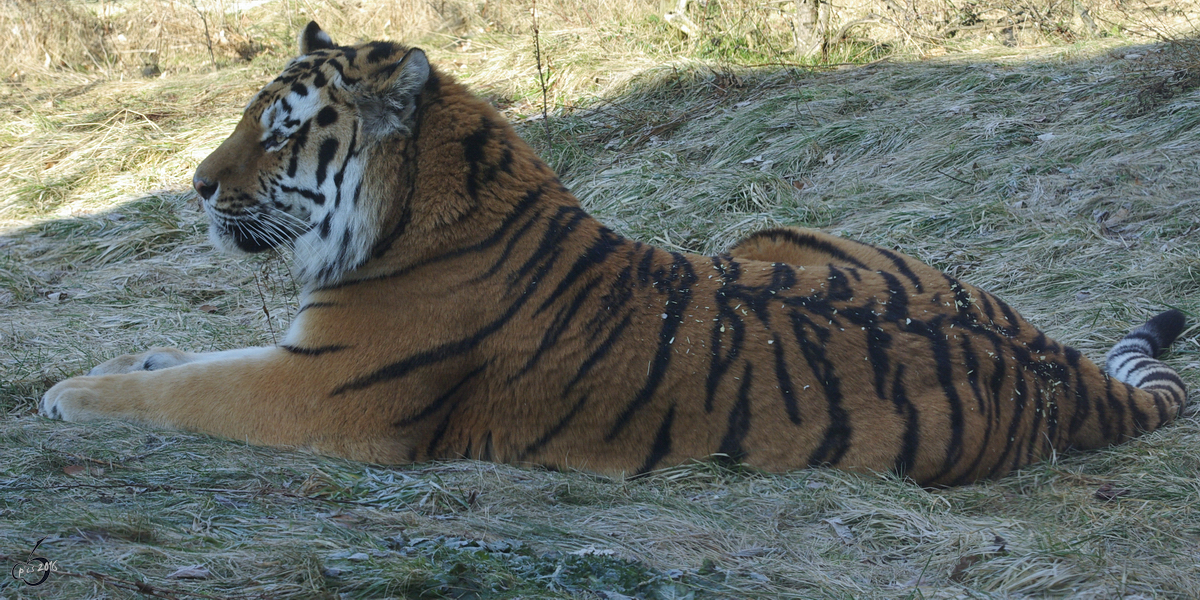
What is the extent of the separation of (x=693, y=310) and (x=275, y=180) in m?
1.49

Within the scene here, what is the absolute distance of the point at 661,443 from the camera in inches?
121

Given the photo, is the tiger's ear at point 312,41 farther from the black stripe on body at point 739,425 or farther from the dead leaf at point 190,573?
the dead leaf at point 190,573

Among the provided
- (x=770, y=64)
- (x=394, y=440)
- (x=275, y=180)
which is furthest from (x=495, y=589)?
(x=770, y=64)

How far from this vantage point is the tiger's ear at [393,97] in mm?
3139

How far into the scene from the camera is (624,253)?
3307 mm

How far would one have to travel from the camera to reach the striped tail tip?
11.6ft

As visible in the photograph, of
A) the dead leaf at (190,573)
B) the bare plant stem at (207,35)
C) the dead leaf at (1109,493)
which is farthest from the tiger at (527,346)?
the bare plant stem at (207,35)

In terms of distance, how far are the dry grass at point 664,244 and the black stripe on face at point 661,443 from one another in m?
0.05

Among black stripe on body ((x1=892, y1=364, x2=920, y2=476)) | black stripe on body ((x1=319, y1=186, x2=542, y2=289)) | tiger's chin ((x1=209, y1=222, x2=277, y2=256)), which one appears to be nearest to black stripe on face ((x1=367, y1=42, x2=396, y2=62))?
black stripe on body ((x1=319, y1=186, x2=542, y2=289))

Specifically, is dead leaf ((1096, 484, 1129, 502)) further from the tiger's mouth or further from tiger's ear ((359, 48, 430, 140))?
the tiger's mouth

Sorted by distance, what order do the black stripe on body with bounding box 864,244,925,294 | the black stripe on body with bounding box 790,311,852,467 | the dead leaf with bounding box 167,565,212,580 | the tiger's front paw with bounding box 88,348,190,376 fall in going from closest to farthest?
the dead leaf with bounding box 167,565,212,580 < the black stripe on body with bounding box 790,311,852,467 < the black stripe on body with bounding box 864,244,925,294 < the tiger's front paw with bounding box 88,348,190,376

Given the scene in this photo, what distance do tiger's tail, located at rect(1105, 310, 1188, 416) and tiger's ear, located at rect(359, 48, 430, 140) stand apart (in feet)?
9.03

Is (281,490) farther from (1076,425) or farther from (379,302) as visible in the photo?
(1076,425)

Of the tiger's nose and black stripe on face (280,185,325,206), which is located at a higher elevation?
the tiger's nose
